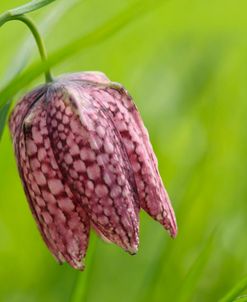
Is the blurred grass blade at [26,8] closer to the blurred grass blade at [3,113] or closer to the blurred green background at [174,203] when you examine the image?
the blurred grass blade at [3,113]

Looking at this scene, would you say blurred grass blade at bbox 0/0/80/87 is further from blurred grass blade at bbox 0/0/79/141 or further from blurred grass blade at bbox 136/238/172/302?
blurred grass blade at bbox 136/238/172/302

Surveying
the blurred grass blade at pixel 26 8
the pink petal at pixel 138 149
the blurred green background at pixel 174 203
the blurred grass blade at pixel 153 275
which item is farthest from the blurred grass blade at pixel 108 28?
the blurred grass blade at pixel 153 275

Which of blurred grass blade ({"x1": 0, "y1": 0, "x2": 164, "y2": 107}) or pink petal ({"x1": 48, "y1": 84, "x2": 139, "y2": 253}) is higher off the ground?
blurred grass blade ({"x1": 0, "y1": 0, "x2": 164, "y2": 107})

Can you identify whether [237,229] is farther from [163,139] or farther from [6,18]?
[6,18]

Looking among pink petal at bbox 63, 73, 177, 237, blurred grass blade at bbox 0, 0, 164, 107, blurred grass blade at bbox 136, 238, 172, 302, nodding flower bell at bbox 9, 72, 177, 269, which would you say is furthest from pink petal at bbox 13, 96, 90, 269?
blurred grass blade at bbox 136, 238, 172, 302

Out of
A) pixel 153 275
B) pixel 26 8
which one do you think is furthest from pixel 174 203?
pixel 26 8

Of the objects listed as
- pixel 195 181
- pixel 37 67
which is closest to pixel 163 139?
pixel 195 181
